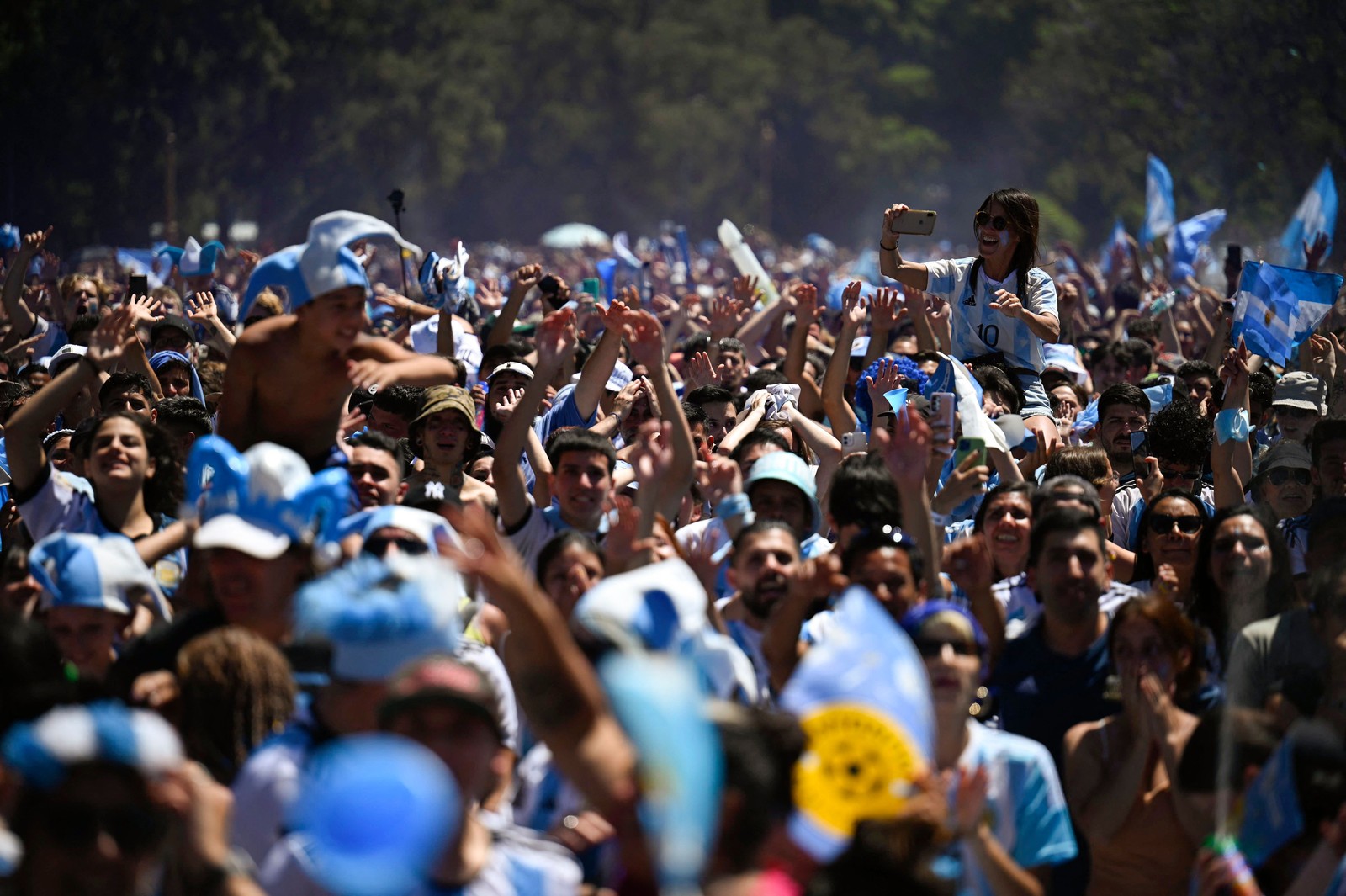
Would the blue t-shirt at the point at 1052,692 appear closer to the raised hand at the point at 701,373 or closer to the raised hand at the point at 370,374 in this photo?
the raised hand at the point at 370,374

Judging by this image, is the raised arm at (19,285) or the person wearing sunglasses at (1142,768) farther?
the raised arm at (19,285)

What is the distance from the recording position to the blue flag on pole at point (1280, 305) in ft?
30.3

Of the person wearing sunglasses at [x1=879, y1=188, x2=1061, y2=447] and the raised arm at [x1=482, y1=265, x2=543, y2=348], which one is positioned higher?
the person wearing sunglasses at [x1=879, y1=188, x2=1061, y2=447]

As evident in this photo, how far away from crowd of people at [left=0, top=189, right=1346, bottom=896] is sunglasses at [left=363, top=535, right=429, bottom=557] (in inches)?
0.7

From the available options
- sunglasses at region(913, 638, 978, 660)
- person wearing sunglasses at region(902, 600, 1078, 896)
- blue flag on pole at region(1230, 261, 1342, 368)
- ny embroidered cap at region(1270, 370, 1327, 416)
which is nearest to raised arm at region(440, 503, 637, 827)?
person wearing sunglasses at region(902, 600, 1078, 896)

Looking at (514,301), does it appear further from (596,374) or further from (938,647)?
(938,647)

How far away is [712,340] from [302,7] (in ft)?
153

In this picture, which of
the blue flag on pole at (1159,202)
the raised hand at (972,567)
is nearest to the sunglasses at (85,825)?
the raised hand at (972,567)

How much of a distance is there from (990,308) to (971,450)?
6.66 ft

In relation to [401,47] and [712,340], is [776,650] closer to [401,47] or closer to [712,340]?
[712,340]

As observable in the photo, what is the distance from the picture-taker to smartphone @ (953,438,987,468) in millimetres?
6781

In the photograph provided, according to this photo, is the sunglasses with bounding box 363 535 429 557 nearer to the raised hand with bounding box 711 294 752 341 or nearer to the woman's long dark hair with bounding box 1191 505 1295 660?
the woman's long dark hair with bounding box 1191 505 1295 660

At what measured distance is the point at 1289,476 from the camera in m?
7.74

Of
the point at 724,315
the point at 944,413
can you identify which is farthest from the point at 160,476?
the point at 724,315
